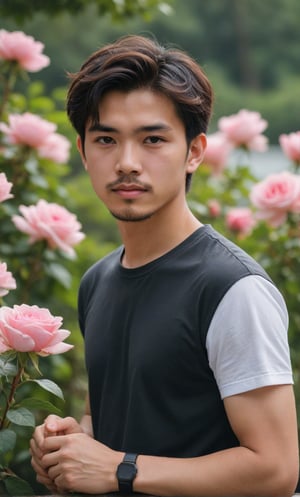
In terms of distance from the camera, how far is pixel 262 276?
1.80 m

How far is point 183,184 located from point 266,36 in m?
18.8

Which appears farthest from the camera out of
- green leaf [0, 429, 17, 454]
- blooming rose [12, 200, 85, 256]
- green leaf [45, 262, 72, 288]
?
green leaf [45, 262, 72, 288]

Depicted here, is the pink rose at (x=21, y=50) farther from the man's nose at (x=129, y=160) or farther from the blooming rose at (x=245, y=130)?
the man's nose at (x=129, y=160)

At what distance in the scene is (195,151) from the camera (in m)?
2.07

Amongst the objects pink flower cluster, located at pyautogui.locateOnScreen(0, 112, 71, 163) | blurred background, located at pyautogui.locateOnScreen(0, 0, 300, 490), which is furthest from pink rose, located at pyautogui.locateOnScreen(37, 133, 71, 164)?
blurred background, located at pyautogui.locateOnScreen(0, 0, 300, 490)

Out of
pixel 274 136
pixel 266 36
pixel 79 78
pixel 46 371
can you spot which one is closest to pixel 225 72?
pixel 266 36

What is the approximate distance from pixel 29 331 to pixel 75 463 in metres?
→ 0.27

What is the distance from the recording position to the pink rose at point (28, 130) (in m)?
3.30

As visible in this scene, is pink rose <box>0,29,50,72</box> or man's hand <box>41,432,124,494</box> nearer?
man's hand <box>41,432,124,494</box>

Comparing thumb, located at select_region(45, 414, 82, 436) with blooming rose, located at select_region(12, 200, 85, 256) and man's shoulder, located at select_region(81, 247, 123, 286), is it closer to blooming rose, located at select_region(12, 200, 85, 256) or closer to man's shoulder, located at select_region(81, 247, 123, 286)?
man's shoulder, located at select_region(81, 247, 123, 286)

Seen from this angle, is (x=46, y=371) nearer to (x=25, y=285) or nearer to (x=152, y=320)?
(x=25, y=285)

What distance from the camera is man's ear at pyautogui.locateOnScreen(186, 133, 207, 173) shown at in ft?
6.74

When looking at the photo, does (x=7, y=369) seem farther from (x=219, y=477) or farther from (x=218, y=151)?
(x=218, y=151)

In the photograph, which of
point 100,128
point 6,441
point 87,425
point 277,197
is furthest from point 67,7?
point 6,441
